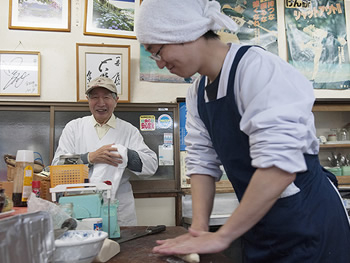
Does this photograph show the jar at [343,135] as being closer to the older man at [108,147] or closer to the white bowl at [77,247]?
the older man at [108,147]

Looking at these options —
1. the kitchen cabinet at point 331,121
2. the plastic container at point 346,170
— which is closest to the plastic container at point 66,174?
the kitchen cabinet at point 331,121

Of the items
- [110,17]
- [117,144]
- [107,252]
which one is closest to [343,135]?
[117,144]

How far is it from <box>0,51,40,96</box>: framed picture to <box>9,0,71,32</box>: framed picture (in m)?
0.28

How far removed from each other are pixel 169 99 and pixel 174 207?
107 centimetres

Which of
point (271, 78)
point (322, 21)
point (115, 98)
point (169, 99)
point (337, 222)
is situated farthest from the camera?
point (322, 21)

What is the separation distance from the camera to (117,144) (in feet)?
8.38

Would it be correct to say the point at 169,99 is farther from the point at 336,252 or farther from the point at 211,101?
the point at 336,252

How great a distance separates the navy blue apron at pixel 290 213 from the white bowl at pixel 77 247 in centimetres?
46

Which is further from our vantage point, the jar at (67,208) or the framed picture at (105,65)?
the framed picture at (105,65)

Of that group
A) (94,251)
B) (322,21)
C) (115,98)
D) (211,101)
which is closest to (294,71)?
(211,101)

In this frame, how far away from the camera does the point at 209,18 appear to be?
3.15 ft

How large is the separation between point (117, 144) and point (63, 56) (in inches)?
47.6

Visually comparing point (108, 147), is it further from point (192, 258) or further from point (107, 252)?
point (192, 258)

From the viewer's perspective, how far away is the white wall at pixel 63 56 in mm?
3092
